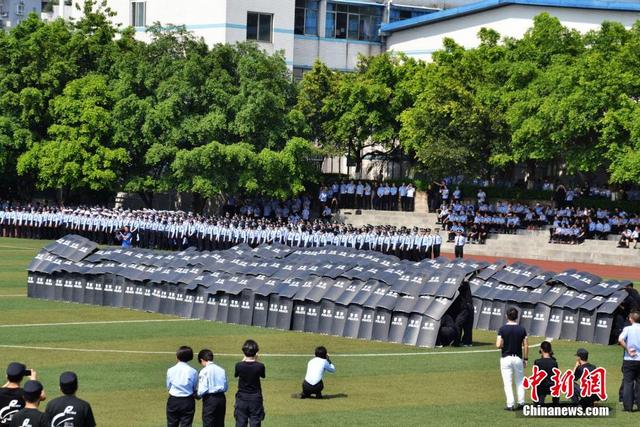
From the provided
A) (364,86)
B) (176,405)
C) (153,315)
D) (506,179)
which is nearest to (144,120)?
(364,86)

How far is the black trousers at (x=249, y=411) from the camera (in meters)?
20.2

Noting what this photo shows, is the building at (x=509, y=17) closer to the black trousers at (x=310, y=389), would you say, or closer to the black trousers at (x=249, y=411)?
the black trousers at (x=310, y=389)

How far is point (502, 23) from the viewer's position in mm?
75125

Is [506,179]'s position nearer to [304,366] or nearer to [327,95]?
[327,95]

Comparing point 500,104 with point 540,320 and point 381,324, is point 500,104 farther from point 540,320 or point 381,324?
point 381,324

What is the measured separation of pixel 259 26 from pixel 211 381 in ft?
202

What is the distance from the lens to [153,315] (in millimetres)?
37750

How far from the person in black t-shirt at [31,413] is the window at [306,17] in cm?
6946

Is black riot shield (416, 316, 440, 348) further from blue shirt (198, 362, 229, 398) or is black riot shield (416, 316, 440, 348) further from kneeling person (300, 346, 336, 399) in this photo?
blue shirt (198, 362, 229, 398)

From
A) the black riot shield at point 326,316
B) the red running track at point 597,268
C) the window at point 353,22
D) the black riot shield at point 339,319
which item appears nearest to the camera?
the black riot shield at point 339,319

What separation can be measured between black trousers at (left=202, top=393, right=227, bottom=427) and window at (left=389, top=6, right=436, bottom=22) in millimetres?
68729

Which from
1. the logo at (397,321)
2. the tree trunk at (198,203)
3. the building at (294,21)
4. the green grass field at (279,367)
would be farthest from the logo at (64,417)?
the building at (294,21)

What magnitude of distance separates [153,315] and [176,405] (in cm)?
1829

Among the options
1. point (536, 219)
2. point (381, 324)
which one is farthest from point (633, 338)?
point (536, 219)
